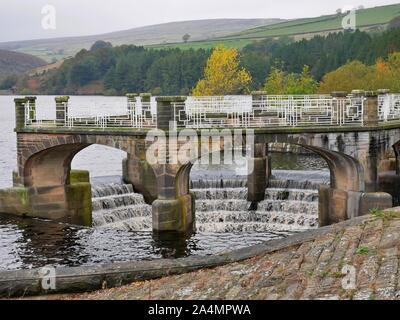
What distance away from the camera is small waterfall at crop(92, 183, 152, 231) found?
3653cm

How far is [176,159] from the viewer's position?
31.3 m

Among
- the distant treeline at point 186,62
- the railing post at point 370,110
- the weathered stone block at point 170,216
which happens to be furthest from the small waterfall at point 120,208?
the distant treeline at point 186,62

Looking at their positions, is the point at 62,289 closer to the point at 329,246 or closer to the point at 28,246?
the point at 329,246

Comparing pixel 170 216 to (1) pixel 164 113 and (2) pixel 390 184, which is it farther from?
(2) pixel 390 184

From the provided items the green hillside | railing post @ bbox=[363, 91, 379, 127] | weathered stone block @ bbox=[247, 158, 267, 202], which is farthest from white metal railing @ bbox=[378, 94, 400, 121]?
the green hillside

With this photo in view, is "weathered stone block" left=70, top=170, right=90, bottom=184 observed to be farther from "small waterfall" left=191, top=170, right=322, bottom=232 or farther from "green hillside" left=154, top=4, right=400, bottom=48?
"green hillside" left=154, top=4, right=400, bottom=48

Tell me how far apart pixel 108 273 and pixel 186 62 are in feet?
454

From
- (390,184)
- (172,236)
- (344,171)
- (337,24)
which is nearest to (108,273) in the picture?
(172,236)

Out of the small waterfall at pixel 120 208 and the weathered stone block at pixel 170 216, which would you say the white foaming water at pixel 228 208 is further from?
the weathered stone block at pixel 170 216

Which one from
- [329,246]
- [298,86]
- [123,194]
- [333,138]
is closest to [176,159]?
[333,138]

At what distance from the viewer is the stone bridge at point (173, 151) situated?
103 feet

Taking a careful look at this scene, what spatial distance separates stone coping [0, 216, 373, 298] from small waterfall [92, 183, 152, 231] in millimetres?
22211

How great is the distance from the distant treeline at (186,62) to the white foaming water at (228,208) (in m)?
74.0

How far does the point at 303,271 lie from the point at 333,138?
20.4 metres
